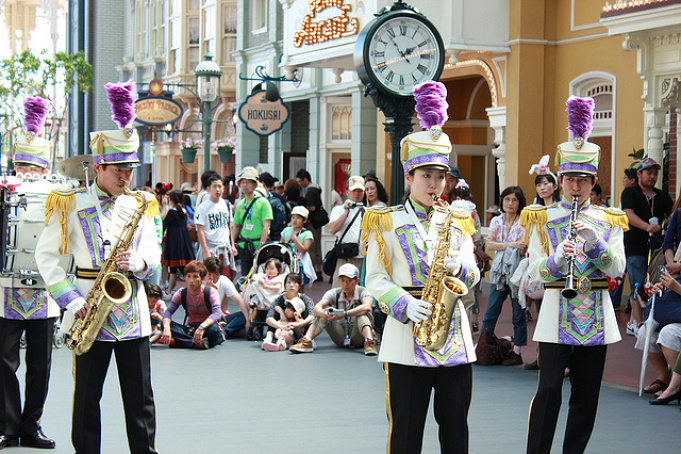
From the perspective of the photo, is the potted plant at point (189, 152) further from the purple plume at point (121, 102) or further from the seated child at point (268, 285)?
the purple plume at point (121, 102)

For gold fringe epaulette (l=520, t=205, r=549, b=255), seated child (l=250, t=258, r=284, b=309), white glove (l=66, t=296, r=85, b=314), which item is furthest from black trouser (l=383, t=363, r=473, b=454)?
seated child (l=250, t=258, r=284, b=309)

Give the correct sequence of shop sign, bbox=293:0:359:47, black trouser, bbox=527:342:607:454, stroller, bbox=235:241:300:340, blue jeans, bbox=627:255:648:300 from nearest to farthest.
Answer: black trouser, bbox=527:342:607:454
blue jeans, bbox=627:255:648:300
stroller, bbox=235:241:300:340
shop sign, bbox=293:0:359:47

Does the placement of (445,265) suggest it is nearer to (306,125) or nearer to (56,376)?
(56,376)

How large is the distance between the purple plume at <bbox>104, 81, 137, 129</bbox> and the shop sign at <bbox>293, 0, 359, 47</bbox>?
10.2m

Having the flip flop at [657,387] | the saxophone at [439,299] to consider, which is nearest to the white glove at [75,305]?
the saxophone at [439,299]

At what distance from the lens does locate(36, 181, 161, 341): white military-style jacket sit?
5453 mm

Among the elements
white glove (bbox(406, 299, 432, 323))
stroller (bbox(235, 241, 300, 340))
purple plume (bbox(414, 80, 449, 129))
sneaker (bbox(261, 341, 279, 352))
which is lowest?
sneaker (bbox(261, 341, 279, 352))

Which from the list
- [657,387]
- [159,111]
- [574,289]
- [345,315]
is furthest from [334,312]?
[159,111]

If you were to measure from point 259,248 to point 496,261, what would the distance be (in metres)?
3.62

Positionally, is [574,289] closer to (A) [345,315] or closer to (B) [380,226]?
(B) [380,226]

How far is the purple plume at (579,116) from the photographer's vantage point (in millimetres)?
5965

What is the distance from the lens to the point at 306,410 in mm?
7785

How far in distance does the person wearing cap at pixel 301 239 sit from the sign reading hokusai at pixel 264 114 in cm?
772

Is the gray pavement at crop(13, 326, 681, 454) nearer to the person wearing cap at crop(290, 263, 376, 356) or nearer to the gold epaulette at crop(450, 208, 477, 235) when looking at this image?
the person wearing cap at crop(290, 263, 376, 356)
